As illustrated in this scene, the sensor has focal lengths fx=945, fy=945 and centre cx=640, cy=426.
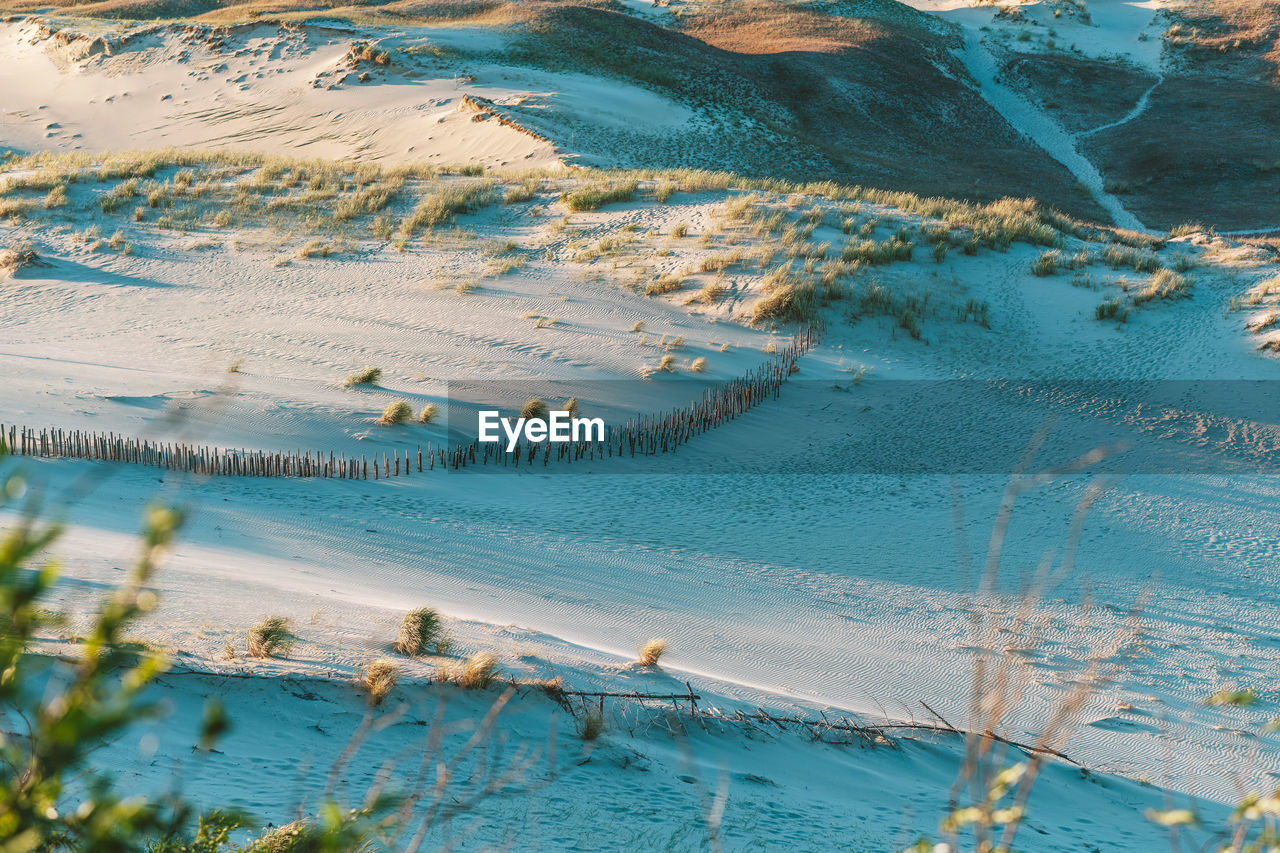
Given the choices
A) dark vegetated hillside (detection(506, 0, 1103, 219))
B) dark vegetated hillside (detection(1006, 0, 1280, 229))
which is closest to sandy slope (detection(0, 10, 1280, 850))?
dark vegetated hillside (detection(506, 0, 1103, 219))

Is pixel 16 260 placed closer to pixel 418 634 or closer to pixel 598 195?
pixel 598 195

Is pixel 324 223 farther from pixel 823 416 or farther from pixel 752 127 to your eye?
pixel 752 127

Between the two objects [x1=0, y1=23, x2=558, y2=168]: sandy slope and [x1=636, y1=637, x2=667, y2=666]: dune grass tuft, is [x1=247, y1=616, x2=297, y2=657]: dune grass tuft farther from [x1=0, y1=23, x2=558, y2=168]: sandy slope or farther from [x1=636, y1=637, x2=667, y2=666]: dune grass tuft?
[x1=0, y1=23, x2=558, y2=168]: sandy slope

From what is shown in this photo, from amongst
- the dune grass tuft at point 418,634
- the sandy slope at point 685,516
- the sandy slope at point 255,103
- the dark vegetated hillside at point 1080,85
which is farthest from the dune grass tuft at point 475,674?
the dark vegetated hillside at point 1080,85

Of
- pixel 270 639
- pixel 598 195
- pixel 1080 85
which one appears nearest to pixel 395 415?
pixel 270 639

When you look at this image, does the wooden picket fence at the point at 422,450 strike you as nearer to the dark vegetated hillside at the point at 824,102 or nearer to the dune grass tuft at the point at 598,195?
the dune grass tuft at the point at 598,195

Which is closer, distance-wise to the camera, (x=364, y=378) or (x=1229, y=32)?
(x=364, y=378)
